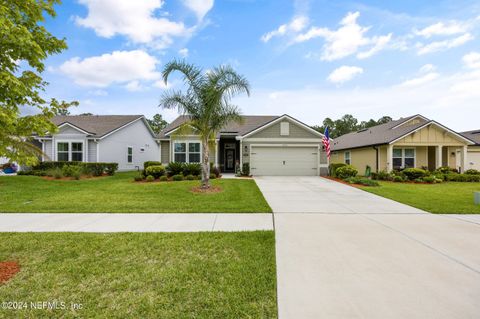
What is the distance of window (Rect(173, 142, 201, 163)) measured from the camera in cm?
1669

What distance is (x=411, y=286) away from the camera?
9.23 ft

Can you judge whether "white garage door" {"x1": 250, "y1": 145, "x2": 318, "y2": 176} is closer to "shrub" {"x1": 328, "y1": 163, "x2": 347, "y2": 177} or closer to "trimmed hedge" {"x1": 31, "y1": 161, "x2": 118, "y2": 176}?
"shrub" {"x1": 328, "y1": 163, "x2": 347, "y2": 177}

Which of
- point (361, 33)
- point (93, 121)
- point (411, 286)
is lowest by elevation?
point (411, 286)

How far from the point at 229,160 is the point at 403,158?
13.8 m

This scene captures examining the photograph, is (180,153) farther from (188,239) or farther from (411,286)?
(411,286)

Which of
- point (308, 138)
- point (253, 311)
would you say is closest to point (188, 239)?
point (253, 311)

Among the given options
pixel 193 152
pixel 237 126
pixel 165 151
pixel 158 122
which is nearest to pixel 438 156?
pixel 237 126

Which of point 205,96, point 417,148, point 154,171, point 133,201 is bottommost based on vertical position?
point 133,201

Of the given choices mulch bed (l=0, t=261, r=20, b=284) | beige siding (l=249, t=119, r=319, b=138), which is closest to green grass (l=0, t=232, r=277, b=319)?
mulch bed (l=0, t=261, r=20, b=284)

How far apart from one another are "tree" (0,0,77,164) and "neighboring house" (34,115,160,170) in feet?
50.3

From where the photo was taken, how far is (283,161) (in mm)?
16750

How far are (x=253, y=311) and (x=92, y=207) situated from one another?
6.70 meters

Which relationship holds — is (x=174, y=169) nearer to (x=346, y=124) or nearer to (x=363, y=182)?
(x=363, y=182)

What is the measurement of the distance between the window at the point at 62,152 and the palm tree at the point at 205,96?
1287 centimetres
